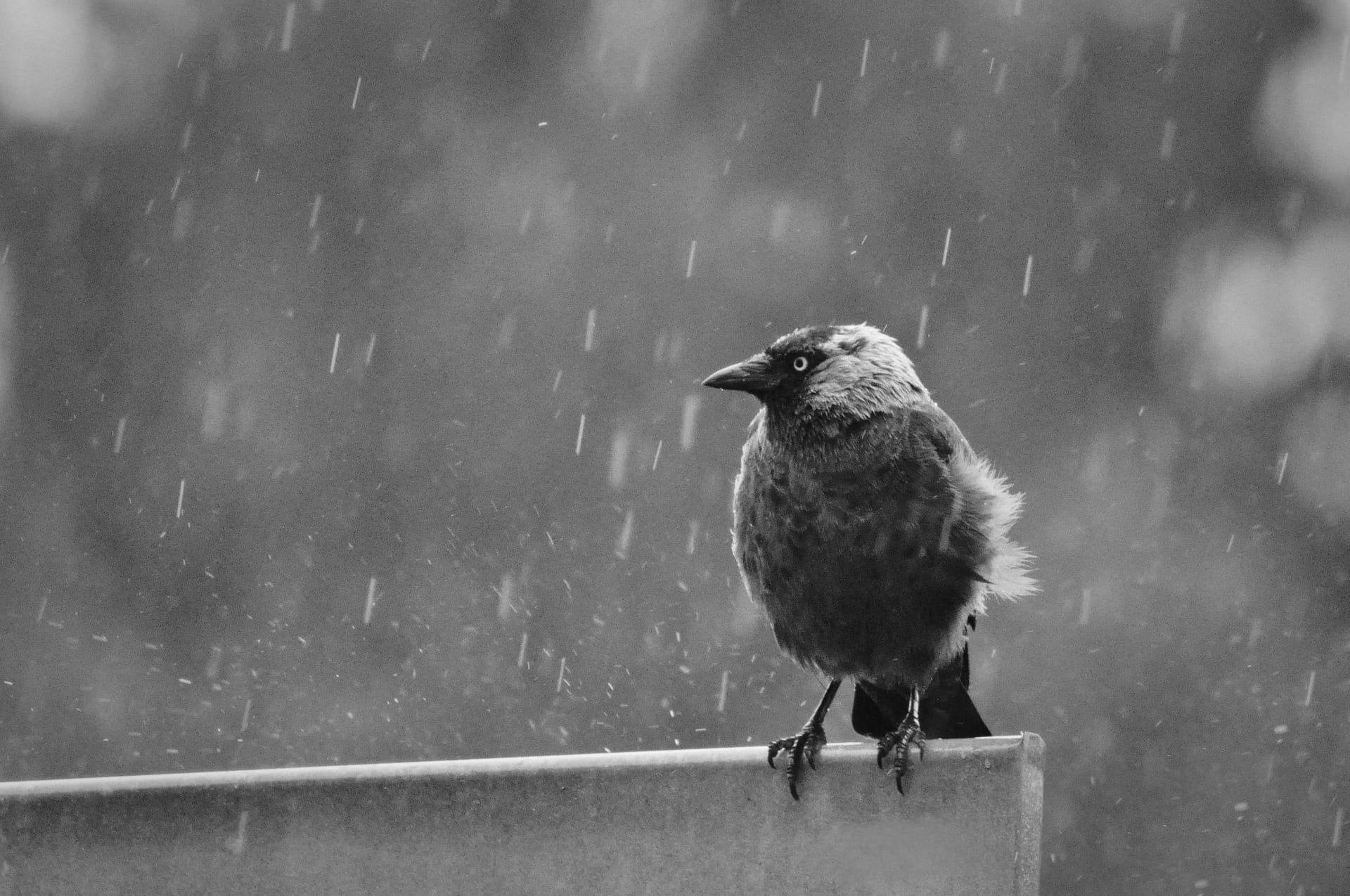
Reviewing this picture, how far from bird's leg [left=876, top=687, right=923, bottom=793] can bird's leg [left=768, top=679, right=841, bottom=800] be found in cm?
12

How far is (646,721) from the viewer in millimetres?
11945

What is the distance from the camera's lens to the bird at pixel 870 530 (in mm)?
4012

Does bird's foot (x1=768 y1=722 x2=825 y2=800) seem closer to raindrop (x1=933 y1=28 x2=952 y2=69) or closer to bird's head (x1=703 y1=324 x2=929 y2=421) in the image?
bird's head (x1=703 y1=324 x2=929 y2=421)

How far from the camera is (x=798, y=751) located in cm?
295

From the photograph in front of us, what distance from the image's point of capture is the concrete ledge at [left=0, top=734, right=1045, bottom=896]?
2701 millimetres

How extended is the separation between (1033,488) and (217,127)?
855 cm

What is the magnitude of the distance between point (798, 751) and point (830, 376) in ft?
5.11

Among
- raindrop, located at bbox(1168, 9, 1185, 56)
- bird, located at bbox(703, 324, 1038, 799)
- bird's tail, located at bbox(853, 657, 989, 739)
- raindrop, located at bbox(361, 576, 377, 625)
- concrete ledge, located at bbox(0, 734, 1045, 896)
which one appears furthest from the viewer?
raindrop, located at bbox(1168, 9, 1185, 56)

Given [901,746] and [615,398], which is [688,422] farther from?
[901,746]

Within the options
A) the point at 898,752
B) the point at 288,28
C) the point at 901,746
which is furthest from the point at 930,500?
the point at 288,28

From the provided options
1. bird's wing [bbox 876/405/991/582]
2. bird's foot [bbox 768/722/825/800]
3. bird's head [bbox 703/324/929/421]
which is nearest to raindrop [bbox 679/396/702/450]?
bird's head [bbox 703/324/929/421]

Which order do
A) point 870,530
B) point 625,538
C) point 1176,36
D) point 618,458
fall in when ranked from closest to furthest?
point 870,530
point 625,538
point 618,458
point 1176,36

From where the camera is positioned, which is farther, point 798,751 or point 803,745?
point 803,745

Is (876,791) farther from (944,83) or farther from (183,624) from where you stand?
(944,83)
